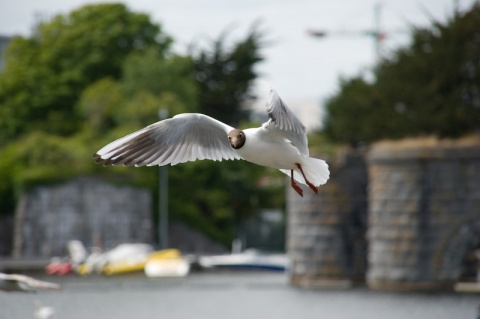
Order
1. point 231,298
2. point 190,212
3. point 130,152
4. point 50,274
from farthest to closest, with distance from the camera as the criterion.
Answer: point 190,212, point 50,274, point 231,298, point 130,152

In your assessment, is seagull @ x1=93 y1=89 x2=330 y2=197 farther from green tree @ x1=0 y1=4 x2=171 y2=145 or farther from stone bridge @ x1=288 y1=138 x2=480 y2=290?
green tree @ x1=0 y1=4 x2=171 y2=145

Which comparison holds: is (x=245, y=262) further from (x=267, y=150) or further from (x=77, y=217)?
(x=267, y=150)

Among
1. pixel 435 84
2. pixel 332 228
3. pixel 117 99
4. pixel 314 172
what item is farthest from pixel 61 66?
pixel 314 172

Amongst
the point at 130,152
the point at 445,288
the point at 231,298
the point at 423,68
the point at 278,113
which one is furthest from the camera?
the point at 423,68

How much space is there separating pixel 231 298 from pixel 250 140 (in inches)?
1128

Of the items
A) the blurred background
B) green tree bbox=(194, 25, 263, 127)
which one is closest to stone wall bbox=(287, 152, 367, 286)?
the blurred background

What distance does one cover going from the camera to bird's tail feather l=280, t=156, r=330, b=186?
12881 millimetres

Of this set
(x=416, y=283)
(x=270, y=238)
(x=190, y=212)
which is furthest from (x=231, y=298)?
(x=270, y=238)

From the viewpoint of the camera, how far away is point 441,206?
34375 mm

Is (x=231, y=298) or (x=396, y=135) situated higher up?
(x=396, y=135)

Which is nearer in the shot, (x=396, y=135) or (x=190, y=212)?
(x=396, y=135)

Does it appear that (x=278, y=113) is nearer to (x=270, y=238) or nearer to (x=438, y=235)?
(x=438, y=235)

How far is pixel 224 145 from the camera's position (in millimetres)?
13312

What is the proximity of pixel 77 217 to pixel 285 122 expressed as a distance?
43.1 metres
